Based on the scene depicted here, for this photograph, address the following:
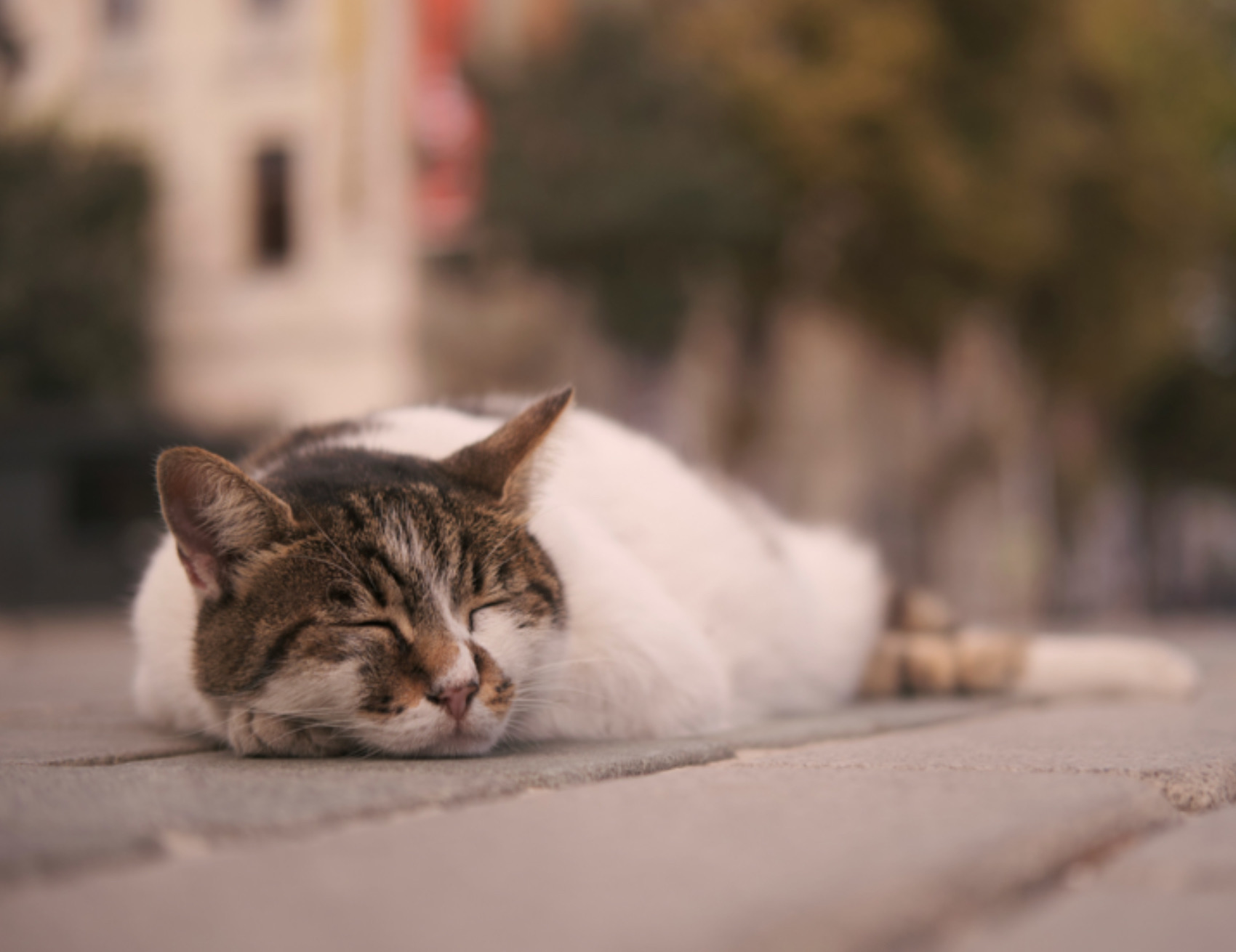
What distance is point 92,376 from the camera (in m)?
18.8

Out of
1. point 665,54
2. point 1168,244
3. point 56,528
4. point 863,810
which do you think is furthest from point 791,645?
point 1168,244

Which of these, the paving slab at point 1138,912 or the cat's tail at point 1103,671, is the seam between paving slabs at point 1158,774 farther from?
the cat's tail at point 1103,671

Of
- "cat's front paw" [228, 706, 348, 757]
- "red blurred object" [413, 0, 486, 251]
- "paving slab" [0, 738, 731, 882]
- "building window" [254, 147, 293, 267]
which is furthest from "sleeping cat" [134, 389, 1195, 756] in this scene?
"building window" [254, 147, 293, 267]

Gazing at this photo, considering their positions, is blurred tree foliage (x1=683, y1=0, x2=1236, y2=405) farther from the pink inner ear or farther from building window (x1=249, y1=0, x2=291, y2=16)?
the pink inner ear

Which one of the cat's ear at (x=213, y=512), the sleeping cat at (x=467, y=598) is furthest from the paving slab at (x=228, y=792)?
the cat's ear at (x=213, y=512)

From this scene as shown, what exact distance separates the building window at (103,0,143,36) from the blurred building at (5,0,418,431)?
→ 2 centimetres

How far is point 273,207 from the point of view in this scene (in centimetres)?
1912

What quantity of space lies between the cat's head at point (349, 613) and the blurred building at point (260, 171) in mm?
15185

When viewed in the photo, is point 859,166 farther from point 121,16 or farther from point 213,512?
point 213,512

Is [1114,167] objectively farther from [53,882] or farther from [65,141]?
[53,882]

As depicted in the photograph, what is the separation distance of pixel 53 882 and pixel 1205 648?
7248 millimetres

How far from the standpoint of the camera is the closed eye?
2.44 metres

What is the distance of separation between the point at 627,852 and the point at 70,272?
19.5 m

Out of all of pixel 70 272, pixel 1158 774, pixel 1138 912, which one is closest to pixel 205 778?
pixel 1138 912
